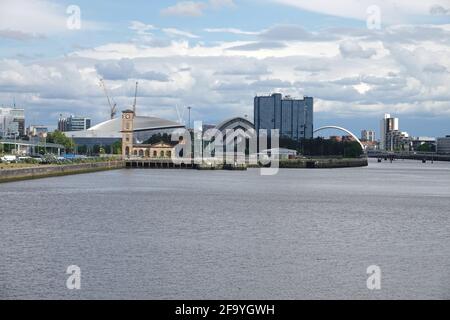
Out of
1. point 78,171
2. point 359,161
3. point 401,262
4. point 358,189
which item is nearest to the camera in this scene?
point 401,262

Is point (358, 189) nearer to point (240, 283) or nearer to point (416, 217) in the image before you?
point (416, 217)

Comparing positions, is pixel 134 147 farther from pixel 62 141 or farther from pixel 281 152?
pixel 281 152

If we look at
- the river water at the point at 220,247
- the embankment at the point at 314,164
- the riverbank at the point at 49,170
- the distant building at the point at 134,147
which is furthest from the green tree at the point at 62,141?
the river water at the point at 220,247

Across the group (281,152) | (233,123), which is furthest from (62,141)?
(233,123)

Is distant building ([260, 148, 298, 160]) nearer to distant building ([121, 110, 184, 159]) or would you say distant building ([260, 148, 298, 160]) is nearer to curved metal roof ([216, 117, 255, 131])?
distant building ([121, 110, 184, 159])

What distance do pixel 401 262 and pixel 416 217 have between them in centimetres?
1213

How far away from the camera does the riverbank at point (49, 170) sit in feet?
167

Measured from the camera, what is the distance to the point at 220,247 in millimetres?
→ 22156

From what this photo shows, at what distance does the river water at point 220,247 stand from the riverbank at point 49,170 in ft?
37.4

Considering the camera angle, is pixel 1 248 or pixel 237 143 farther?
pixel 237 143

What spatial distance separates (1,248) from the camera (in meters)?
21.1

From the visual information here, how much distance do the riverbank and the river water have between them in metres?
11.4
